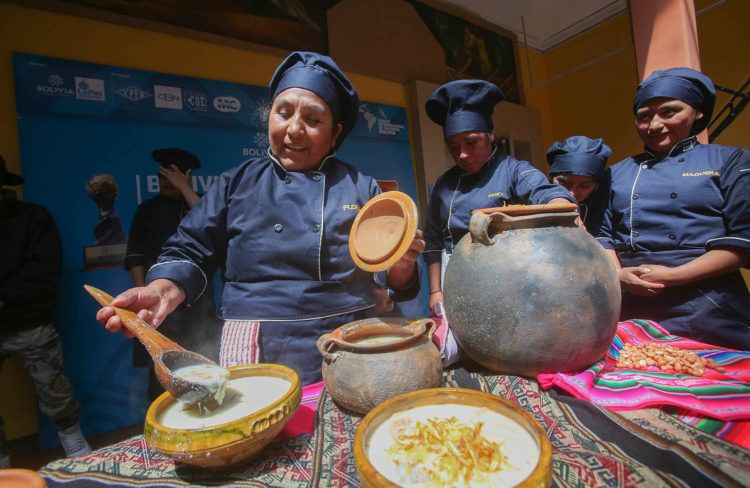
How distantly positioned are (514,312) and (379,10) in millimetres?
4934

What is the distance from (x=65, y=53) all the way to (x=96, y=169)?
37.1 inches

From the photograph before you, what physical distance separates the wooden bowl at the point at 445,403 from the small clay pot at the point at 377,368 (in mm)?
87

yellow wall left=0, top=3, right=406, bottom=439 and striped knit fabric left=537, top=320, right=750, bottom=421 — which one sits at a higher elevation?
yellow wall left=0, top=3, right=406, bottom=439

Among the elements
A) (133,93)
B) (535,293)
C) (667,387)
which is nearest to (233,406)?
(535,293)

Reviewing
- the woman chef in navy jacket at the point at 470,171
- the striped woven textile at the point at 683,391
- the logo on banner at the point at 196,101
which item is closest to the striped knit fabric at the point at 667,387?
the striped woven textile at the point at 683,391

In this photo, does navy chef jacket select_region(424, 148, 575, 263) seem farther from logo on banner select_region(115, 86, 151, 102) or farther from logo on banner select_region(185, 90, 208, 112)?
logo on banner select_region(115, 86, 151, 102)

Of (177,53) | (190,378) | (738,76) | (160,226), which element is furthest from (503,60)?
(190,378)

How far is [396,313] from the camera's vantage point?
9.77 ft

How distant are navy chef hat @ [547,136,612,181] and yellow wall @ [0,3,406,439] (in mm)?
3153

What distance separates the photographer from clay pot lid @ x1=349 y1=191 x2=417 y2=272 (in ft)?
3.78

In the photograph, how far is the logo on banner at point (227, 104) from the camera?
11.4 ft

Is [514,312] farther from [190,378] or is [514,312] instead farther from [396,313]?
[396,313]

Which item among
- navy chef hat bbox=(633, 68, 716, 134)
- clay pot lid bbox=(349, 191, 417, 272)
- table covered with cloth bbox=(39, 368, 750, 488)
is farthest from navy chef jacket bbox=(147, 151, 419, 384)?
navy chef hat bbox=(633, 68, 716, 134)

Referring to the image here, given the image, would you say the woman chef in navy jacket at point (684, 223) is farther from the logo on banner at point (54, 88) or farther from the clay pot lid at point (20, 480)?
the logo on banner at point (54, 88)
